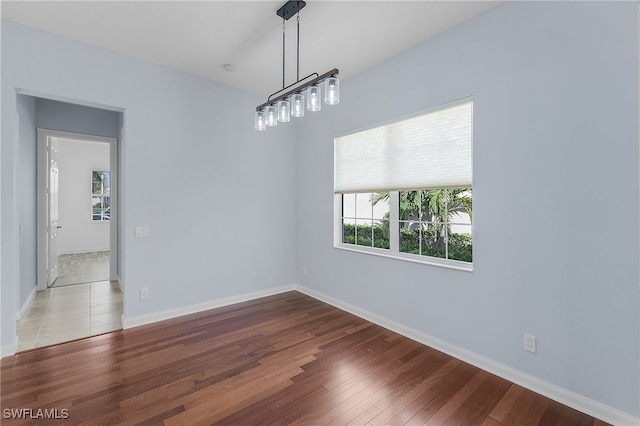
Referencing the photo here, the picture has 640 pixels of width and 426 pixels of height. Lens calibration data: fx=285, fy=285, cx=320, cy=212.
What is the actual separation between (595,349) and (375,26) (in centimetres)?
→ 295

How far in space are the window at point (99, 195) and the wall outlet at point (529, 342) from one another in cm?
959

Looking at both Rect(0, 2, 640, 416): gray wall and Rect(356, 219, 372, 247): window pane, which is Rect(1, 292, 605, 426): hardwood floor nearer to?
Rect(0, 2, 640, 416): gray wall

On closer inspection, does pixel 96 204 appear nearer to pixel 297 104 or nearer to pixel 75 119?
pixel 75 119

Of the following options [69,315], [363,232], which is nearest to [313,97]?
[363,232]

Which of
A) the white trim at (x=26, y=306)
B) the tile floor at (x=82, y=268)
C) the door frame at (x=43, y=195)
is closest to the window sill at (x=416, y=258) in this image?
the white trim at (x=26, y=306)

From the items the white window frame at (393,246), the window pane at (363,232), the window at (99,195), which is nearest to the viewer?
the white window frame at (393,246)

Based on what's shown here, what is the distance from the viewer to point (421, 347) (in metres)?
2.71

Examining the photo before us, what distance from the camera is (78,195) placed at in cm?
→ 783

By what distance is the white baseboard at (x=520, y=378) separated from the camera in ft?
5.86

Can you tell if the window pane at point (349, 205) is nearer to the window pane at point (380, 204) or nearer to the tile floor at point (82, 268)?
the window pane at point (380, 204)

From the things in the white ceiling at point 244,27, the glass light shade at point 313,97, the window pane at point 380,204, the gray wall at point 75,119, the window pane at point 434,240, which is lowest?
the window pane at point 434,240

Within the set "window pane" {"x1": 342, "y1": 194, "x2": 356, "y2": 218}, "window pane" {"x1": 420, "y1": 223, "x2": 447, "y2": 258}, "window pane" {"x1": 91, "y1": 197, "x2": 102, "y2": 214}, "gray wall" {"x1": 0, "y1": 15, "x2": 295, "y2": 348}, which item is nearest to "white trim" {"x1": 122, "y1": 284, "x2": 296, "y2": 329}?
"gray wall" {"x1": 0, "y1": 15, "x2": 295, "y2": 348}

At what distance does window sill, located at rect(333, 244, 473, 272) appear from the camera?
2.59 metres

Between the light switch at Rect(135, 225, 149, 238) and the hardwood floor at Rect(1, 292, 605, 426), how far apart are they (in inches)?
39.9
